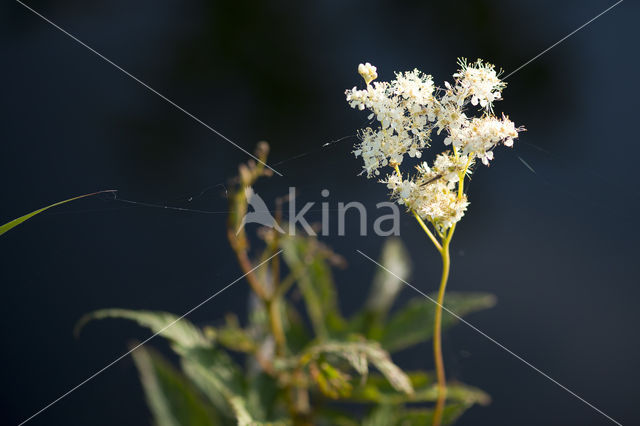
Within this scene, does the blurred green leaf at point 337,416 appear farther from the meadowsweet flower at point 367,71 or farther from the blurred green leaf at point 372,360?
the meadowsweet flower at point 367,71

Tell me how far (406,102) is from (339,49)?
0.84 metres

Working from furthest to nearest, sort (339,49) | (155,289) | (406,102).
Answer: (339,49) → (155,289) → (406,102)

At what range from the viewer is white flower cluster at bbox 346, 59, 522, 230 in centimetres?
44

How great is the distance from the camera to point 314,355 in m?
0.59

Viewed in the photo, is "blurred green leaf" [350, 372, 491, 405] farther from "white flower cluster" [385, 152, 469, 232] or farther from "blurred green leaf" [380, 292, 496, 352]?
"white flower cluster" [385, 152, 469, 232]

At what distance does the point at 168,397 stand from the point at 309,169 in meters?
0.39

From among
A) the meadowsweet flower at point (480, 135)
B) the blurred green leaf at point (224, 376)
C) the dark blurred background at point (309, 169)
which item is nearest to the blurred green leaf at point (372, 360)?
the blurred green leaf at point (224, 376)

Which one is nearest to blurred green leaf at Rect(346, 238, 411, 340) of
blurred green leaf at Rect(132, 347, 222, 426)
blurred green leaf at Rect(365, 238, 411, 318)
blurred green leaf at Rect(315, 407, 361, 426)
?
blurred green leaf at Rect(365, 238, 411, 318)

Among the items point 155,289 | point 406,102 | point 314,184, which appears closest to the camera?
point 406,102

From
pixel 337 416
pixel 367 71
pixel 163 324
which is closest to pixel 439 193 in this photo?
pixel 367 71

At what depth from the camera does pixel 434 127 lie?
45 centimetres

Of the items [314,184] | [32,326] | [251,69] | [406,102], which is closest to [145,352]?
[32,326]

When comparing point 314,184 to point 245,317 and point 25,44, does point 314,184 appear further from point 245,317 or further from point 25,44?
point 25,44

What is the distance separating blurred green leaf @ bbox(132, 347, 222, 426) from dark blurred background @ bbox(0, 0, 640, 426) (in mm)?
193
